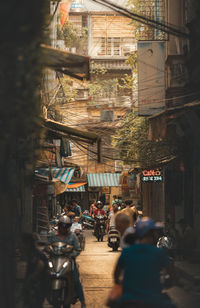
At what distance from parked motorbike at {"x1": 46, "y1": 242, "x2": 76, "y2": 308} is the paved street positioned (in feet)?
4.48

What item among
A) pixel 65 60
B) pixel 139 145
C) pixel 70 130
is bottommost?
pixel 139 145

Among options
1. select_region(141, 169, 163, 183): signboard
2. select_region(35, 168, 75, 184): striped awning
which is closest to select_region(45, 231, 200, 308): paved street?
select_region(35, 168, 75, 184): striped awning

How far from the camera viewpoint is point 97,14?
5962cm

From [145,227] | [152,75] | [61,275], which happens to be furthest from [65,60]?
[152,75]

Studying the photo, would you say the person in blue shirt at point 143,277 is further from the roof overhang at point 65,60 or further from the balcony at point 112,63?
the balcony at point 112,63

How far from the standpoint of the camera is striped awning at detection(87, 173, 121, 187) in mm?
45625

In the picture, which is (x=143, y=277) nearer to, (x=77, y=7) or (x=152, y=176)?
(x=152, y=176)

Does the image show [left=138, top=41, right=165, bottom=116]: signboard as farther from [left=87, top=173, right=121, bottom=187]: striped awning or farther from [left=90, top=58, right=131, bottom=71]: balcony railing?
[left=90, top=58, right=131, bottom=71]: balcony railing

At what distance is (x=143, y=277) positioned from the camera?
17.8 feet

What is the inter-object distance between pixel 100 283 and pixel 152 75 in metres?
10.5

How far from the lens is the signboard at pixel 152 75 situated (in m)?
21.4

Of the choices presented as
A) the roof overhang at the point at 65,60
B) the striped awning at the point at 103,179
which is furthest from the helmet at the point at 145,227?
the striped awning at the point at 103,179

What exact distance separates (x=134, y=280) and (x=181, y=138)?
51.7 feet

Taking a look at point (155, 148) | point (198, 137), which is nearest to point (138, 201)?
point (155, 148)
